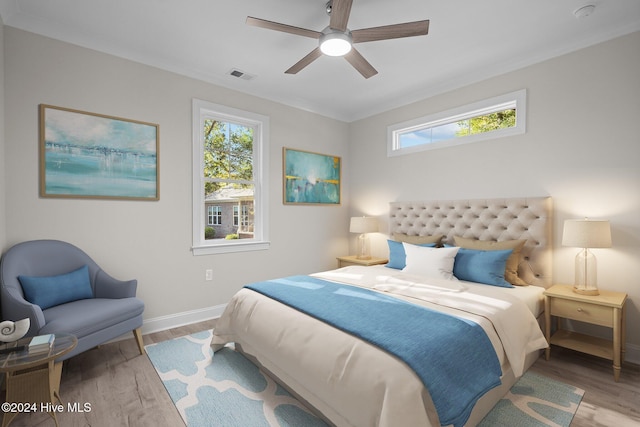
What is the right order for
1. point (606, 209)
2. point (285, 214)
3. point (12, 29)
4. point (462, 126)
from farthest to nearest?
point (285, 214)
point (462, 126)
point (606, 209)
point (12, 29)

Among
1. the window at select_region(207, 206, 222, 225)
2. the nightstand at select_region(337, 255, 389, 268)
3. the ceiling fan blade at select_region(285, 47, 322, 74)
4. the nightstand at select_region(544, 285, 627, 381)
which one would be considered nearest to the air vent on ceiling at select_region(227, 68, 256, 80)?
the ceiling fan blade at select_region(285, 47, 322, 74)

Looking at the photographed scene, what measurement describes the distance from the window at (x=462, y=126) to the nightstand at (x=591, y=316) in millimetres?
1668

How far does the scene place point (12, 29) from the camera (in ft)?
8.25

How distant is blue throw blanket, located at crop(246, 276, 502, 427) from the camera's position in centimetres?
147

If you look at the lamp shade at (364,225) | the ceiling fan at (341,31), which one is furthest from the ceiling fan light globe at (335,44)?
the lamp shade at (364,225)

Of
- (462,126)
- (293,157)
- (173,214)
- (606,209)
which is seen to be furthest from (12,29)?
(606,209)

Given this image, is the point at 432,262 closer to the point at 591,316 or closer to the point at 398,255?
the point at 398,255

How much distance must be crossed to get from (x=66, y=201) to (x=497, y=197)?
4.20 meters

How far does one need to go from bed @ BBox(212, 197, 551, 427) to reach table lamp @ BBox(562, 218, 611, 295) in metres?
0.27

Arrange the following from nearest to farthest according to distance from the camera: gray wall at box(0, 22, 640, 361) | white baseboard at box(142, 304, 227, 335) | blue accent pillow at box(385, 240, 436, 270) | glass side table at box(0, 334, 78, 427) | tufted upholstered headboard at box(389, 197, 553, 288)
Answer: glass side table at box(0, 334, 78, 427), gray wall at box(0, 22, 640, 361), tufted upholstered headboard at box(389, 197, 553, 288), white baseboard at box(142, 304, 227, 335), blue accent pillow at box(385, 240, 436, 270)

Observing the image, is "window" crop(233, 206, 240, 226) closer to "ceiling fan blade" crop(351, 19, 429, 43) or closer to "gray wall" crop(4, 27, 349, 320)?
"gray wall" crop(4, 27, 349, 320)

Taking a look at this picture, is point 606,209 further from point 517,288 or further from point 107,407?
point 107,407

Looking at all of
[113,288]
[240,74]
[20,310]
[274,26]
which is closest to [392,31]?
[274,26]

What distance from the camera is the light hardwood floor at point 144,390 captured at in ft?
6.14
